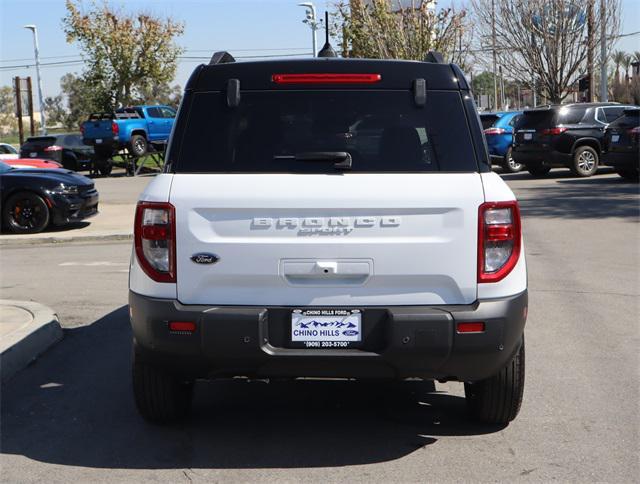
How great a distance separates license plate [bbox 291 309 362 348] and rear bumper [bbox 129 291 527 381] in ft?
0.11

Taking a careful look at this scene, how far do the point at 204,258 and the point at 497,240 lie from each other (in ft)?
4.70

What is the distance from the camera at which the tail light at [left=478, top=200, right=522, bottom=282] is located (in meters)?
4.50

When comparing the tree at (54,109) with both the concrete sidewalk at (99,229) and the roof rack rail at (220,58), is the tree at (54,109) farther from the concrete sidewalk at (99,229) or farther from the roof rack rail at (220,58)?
the roof rack rail at (220,58)

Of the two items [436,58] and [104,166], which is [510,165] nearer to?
[104,166]

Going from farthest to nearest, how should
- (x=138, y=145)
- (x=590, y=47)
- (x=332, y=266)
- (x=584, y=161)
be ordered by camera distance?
1. (x=590, y=47)
2. (x=138, y=145)
3. (x=584, y=161)
4. (x=332, y=266)

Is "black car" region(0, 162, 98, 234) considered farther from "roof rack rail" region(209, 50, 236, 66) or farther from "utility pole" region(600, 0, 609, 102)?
"utility pole" region(600, 0, 609, 102)

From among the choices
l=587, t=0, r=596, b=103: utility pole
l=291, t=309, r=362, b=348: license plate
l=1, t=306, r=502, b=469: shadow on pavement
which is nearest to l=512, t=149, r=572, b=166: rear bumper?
l=587, t=0, r=596, b=103: utility pole

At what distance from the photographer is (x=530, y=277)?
10.1 meters

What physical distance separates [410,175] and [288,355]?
42.0 inches

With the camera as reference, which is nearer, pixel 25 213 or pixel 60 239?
pixel 60 239

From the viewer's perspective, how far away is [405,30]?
3628 cm

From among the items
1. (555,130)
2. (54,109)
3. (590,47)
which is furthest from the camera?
(54,109)

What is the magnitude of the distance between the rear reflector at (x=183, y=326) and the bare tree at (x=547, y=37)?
112 feet

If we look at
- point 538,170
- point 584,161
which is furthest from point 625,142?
point 538,170
